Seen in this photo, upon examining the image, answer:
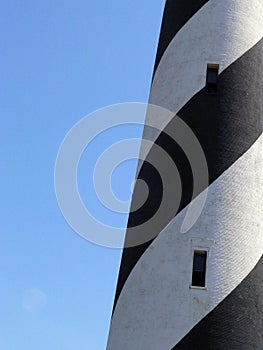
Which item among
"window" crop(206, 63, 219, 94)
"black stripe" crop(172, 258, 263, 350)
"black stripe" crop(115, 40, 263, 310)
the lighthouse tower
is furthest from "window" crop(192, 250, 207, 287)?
"window" crop(206, 63, 219, 94)

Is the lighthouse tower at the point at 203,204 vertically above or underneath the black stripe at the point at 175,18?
underneath

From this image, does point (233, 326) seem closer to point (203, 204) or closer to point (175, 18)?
point (203, 204)

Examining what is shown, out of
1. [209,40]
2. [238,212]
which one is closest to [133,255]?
[238,212]

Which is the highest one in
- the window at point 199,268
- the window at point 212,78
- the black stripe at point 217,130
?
the window at point 212,78

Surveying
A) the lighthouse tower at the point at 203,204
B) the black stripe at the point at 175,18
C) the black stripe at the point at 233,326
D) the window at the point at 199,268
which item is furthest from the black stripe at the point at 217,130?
the black stripe at the point at 233,326

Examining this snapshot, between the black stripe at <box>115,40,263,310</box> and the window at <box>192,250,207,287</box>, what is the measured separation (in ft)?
2.02

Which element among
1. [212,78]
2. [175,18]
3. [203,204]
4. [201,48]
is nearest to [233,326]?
[203,204]

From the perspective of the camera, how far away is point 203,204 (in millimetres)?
8180

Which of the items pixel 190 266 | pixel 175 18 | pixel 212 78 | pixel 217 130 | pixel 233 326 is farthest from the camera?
pixel 175 18

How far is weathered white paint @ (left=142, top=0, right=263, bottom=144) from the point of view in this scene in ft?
30.0

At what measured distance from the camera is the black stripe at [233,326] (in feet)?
24.3

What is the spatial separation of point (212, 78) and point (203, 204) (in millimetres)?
1944

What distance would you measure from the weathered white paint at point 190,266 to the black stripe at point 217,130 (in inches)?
6.6

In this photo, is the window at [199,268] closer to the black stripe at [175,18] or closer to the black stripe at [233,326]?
the black stripe at [233,326]
